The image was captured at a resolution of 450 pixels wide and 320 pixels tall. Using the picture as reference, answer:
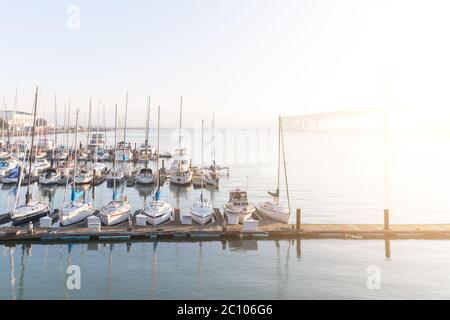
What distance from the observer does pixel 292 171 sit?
94.2 m

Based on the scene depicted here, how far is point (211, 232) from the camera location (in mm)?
33375

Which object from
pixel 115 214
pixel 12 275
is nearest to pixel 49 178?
pixel 115 214

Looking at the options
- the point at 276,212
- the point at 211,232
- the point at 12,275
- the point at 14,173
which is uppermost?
the point at 14,173

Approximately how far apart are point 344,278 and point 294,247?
20.2 feet

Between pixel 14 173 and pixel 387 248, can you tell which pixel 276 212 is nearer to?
pixel 387 248

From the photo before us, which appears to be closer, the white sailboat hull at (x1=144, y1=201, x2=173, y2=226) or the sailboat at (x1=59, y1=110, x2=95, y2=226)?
the sailboat at (x1=59, y1=110, x2=95, y2=226)

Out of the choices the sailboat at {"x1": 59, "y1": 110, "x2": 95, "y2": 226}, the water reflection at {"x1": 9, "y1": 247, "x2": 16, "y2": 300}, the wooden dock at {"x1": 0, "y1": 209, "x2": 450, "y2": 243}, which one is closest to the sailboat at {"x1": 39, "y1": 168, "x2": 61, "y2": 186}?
the sailboat at {"x1": 59, "y1": 110, "x2": 95, "y2": 226}

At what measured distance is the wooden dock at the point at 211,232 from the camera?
3155 centimetres

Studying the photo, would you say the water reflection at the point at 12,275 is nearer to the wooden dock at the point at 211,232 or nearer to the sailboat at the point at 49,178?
the wooden dock at the point at 211,232

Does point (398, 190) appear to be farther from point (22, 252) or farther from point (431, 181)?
point (22, 252)

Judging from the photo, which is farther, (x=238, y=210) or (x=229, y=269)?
(x=238, y=210)

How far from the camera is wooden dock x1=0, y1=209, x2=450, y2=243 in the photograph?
31547 millimetres

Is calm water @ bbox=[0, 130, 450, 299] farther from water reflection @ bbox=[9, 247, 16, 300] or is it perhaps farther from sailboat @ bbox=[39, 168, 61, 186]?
sailboat @ bbox=[39, 168, 61, 186]
